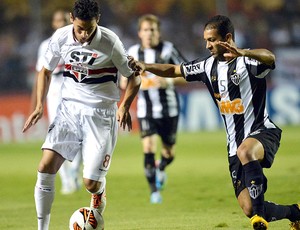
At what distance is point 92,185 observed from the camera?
307 inches

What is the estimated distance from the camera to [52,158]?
7.50 metres

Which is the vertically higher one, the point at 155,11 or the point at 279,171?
the point at 155,11

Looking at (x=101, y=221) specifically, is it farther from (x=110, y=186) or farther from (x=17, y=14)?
(x=17, y=14)

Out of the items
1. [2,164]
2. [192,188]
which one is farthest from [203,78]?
[2,164]

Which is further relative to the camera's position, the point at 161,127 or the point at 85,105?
the point at 161,127

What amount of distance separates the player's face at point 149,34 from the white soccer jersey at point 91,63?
3.69 metres

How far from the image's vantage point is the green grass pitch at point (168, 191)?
30.1ft

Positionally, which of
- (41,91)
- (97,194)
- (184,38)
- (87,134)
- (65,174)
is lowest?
(65,174)

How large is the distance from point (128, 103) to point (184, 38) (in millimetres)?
15763

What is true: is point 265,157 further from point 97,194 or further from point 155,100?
point 155,100

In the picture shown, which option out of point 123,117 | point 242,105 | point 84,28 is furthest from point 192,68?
point 84,28

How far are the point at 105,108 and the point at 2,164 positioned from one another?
9833 mm

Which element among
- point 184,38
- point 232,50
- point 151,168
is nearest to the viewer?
point 232,50

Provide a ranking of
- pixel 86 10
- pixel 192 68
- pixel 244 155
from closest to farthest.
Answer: pixel 244 155 < pixel 86 10 < pixel 192 68
